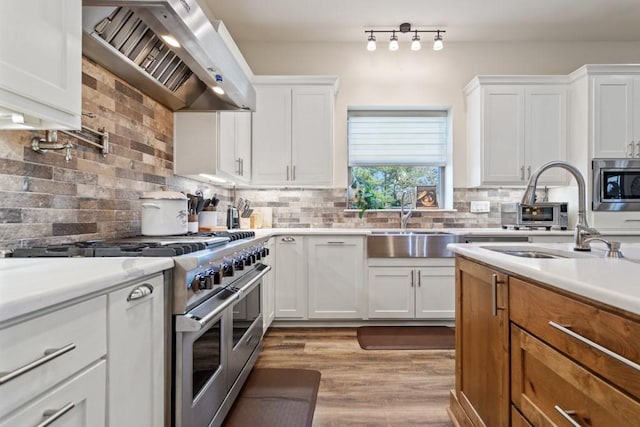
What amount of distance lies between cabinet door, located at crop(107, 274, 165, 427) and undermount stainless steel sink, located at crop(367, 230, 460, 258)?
2.30m

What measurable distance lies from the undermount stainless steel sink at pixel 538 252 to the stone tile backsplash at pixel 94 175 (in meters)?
1.94

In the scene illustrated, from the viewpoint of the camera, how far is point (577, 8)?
11.0 ft

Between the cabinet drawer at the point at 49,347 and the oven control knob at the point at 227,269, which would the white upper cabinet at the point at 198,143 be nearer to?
the oven control knob at the point at 227,269

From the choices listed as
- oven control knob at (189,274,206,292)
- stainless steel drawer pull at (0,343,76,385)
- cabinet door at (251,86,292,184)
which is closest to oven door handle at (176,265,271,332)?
oven control knob at (189,274,206,292)

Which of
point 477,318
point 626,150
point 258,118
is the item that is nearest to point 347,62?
point 258,118

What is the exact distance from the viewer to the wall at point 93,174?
1337mm

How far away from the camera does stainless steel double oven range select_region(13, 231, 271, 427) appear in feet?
4.21

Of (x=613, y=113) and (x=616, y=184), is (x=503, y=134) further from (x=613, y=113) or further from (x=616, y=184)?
(x=616, y=184)

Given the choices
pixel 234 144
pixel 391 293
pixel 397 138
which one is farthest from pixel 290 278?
pixel 397 138

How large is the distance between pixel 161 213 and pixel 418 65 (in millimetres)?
3210

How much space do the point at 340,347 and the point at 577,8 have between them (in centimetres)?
373

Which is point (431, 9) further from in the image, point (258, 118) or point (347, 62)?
point (258, 118)

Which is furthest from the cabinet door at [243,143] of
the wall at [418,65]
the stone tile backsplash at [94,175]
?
the wall at [418,65]

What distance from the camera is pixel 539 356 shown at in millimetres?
1069
